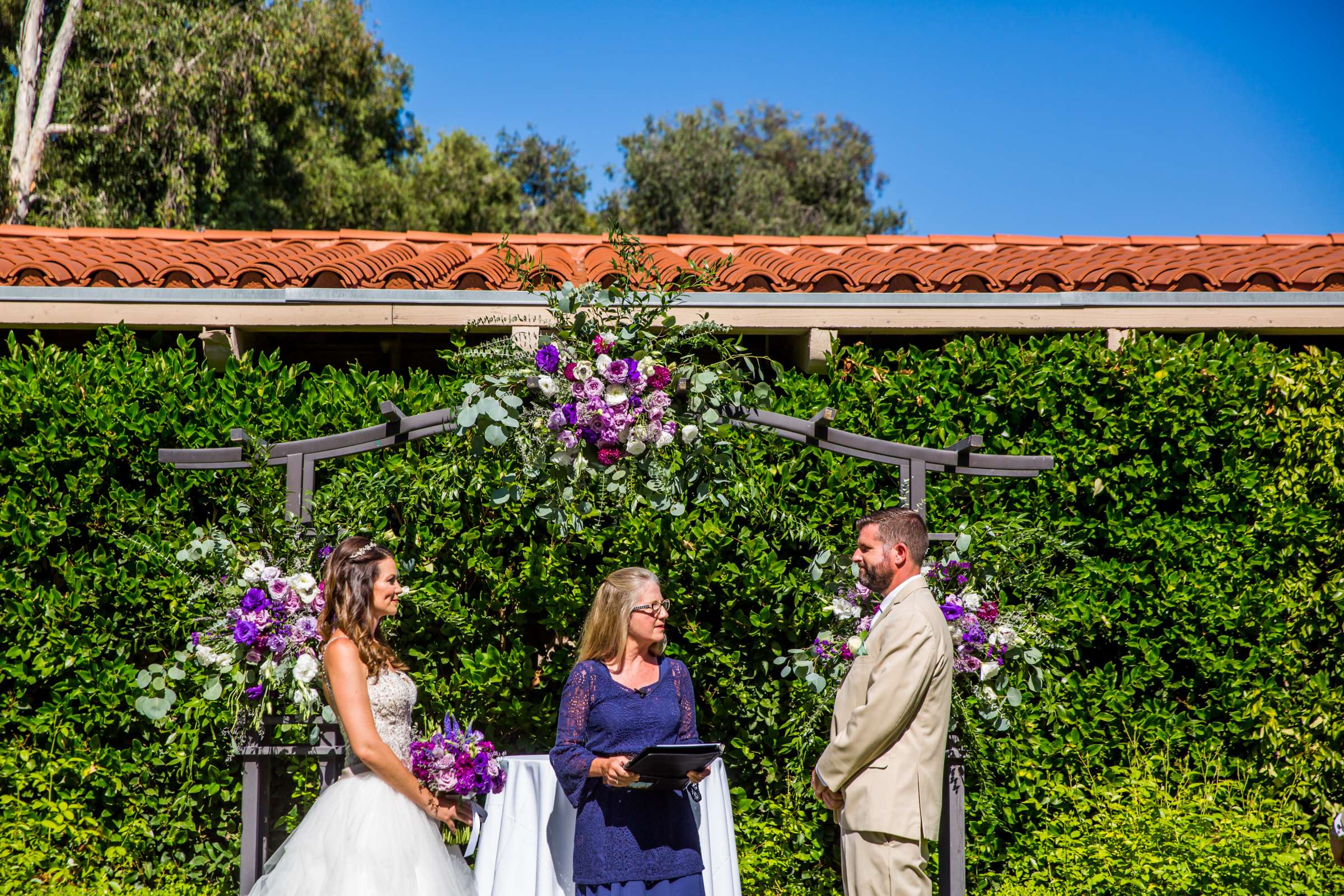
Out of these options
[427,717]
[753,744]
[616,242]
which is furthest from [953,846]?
[616,242]

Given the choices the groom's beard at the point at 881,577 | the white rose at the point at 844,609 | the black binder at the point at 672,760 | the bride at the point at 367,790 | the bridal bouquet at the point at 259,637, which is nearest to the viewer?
the black binder at the point at 672,760

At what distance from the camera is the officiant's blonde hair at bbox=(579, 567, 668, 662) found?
3.86 metres

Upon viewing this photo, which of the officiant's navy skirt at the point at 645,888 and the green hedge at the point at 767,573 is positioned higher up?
the green hedge at the point at 767,573

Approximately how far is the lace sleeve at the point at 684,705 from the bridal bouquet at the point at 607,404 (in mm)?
636

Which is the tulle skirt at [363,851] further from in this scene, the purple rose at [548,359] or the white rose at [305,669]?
the purple rose at [548,359]

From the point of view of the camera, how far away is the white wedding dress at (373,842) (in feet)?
12.0

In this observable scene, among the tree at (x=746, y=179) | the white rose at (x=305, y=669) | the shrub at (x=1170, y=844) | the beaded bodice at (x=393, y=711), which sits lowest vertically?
the shrub at (x=1170, y=844)

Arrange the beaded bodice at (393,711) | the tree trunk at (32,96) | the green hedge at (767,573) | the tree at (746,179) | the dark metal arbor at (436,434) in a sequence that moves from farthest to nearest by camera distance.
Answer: the tree at (746,179) < the tree trunk at (32,96) < the green hedge at (767,573) < the dark metal arbor at (436,434) < the beaded bodice at (393,711)

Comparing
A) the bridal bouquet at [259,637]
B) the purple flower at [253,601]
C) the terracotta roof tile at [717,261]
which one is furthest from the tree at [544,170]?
the purple flower at [253,601]

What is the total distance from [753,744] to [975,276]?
9.42 ft

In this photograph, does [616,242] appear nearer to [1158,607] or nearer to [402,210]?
[1158,607]

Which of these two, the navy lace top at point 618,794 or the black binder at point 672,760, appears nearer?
the black binder at point 672,760

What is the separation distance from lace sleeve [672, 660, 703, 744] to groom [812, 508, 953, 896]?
524mm

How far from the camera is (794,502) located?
540cm
